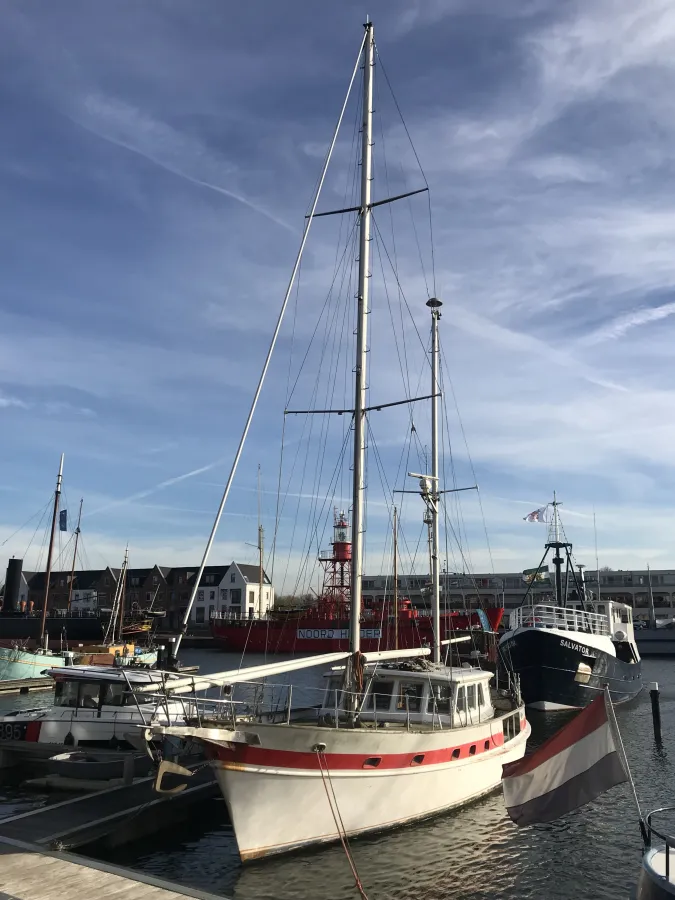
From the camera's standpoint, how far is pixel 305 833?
1452 cm

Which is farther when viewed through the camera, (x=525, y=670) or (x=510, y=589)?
(x=510, y=589)

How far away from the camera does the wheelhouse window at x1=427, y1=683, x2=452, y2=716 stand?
59.9 feet

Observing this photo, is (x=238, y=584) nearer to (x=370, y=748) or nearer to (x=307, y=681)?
(x=307, y=681)

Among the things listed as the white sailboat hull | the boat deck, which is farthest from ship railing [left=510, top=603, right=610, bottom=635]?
the boat deck

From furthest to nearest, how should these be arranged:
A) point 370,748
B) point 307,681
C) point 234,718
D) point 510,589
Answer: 1. point 510,589
2. point 307,681
3. point 370,748
4. point 234,718

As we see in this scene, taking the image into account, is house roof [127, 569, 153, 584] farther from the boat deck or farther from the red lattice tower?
the boat deck

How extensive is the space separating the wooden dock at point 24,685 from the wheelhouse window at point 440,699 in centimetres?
3327

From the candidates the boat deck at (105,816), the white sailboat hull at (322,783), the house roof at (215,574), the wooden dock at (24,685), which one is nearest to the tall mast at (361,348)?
the white sailboat hull at (322,783)

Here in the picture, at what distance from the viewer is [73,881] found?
11.4 m

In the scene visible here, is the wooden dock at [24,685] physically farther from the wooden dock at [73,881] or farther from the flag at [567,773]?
the flag at [567,773]

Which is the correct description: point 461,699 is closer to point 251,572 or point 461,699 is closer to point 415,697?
point 415,697

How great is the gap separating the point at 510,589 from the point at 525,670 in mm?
123059

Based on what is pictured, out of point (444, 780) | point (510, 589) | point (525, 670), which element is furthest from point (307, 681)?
point (510, 589)

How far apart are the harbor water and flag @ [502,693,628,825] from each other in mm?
4340
